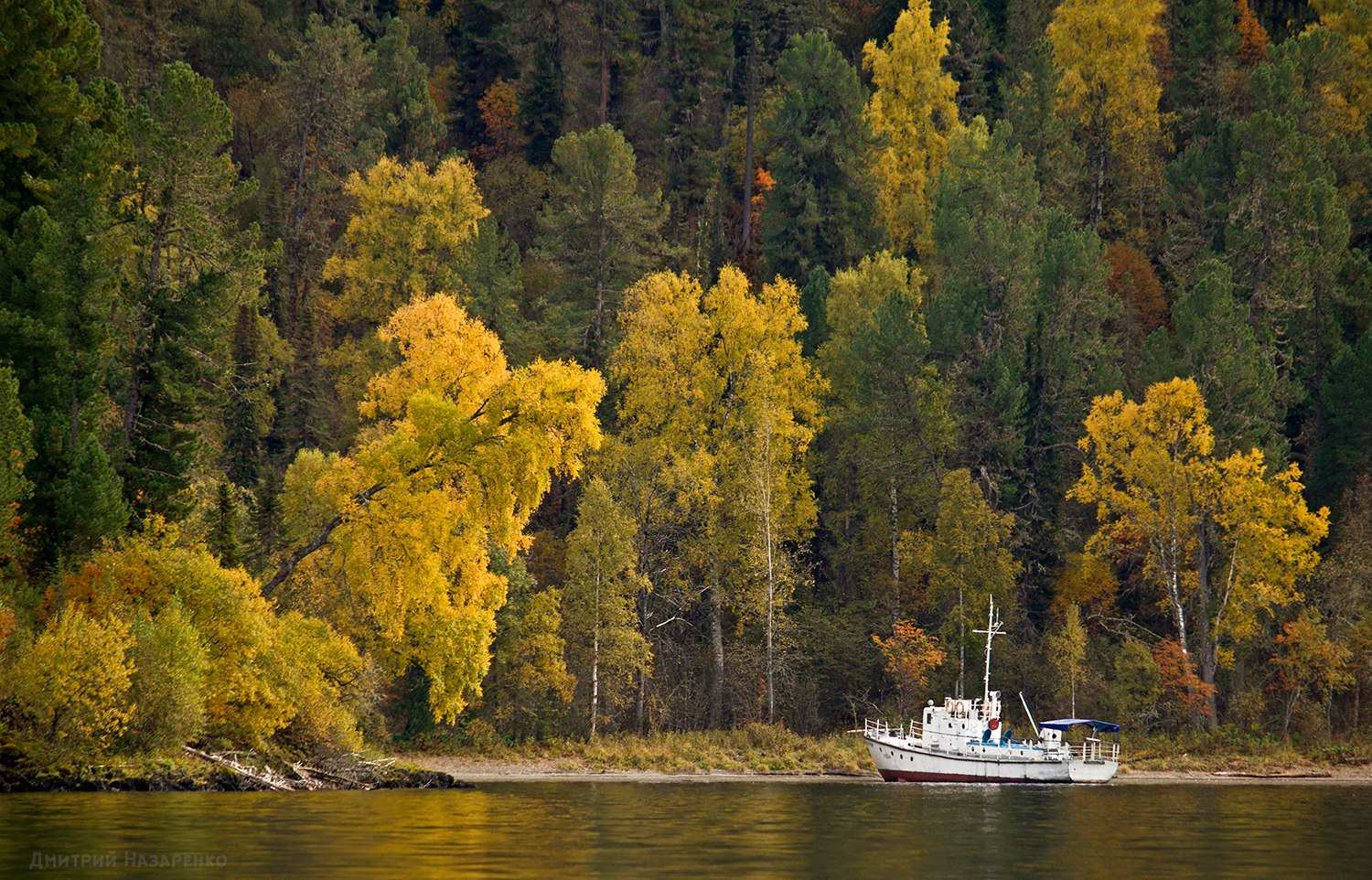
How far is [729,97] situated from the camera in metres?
98.6

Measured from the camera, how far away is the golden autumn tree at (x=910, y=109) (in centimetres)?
8031

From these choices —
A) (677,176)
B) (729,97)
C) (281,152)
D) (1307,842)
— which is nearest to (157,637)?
(1307,842)

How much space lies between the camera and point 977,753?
55.9 metres

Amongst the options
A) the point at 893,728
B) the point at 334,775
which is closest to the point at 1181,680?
the point at 893,728

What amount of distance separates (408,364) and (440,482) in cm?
529

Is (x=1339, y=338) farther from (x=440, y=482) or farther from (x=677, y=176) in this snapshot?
(x=440, y=482)

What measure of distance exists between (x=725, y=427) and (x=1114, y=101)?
3315cm

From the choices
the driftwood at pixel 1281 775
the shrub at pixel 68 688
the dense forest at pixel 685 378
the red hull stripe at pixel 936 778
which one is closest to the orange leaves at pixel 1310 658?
the dense forest at pixel 685 378

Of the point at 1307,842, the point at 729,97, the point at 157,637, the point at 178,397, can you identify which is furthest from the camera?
the point at 729,97

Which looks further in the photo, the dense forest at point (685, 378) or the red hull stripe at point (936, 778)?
the red hull stripe at point (936, 778)

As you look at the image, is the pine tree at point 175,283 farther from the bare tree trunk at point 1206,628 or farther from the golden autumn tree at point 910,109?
the golden autumn tree at point 910,109

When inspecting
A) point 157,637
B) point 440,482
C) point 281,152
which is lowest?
point 157,637

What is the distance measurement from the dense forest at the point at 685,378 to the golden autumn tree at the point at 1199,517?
0.23m

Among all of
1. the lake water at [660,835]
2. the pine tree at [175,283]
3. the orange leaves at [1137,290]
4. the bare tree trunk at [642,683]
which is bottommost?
the lake water at [660,835]
